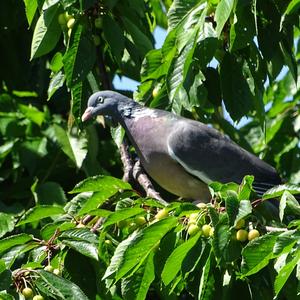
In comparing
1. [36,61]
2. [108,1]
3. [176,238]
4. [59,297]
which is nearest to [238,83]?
[108,1]

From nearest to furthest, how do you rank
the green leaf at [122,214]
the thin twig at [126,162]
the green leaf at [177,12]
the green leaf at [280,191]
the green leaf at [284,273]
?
the green leaf at [284,273] < the green leaf at [280,191] < the green leaf at [122,214] < the green leaf at [177,12] < the thin twig at [126,162]

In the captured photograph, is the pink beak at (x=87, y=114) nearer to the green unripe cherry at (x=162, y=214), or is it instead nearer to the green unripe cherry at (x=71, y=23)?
the green unripe cherry at (x=71, y=23)

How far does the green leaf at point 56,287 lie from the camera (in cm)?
343

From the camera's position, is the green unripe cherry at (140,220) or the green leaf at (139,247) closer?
the green leaf at (139,247)

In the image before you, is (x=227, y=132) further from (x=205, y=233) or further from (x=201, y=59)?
(x=205, y=233)

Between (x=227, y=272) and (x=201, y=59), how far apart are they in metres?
1.01

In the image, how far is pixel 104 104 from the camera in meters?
5.05

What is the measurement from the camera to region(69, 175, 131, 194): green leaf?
3785mm

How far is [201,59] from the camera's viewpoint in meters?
4.17

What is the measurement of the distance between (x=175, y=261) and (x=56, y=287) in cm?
40

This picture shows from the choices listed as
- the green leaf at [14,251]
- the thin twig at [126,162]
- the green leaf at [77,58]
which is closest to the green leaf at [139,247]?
the green leaf at [14,251]

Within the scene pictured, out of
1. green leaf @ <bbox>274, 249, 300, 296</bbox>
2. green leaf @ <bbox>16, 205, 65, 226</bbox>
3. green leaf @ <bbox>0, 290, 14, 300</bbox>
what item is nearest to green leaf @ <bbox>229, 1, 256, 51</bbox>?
green leaf @ <bbox>16, 205, 65, 226</bbox>

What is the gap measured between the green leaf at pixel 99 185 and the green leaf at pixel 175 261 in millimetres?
557

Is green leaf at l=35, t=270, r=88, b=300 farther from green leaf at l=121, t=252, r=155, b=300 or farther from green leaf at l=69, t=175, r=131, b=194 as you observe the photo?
green leaf at l=69, t=175, r=131, b=194
